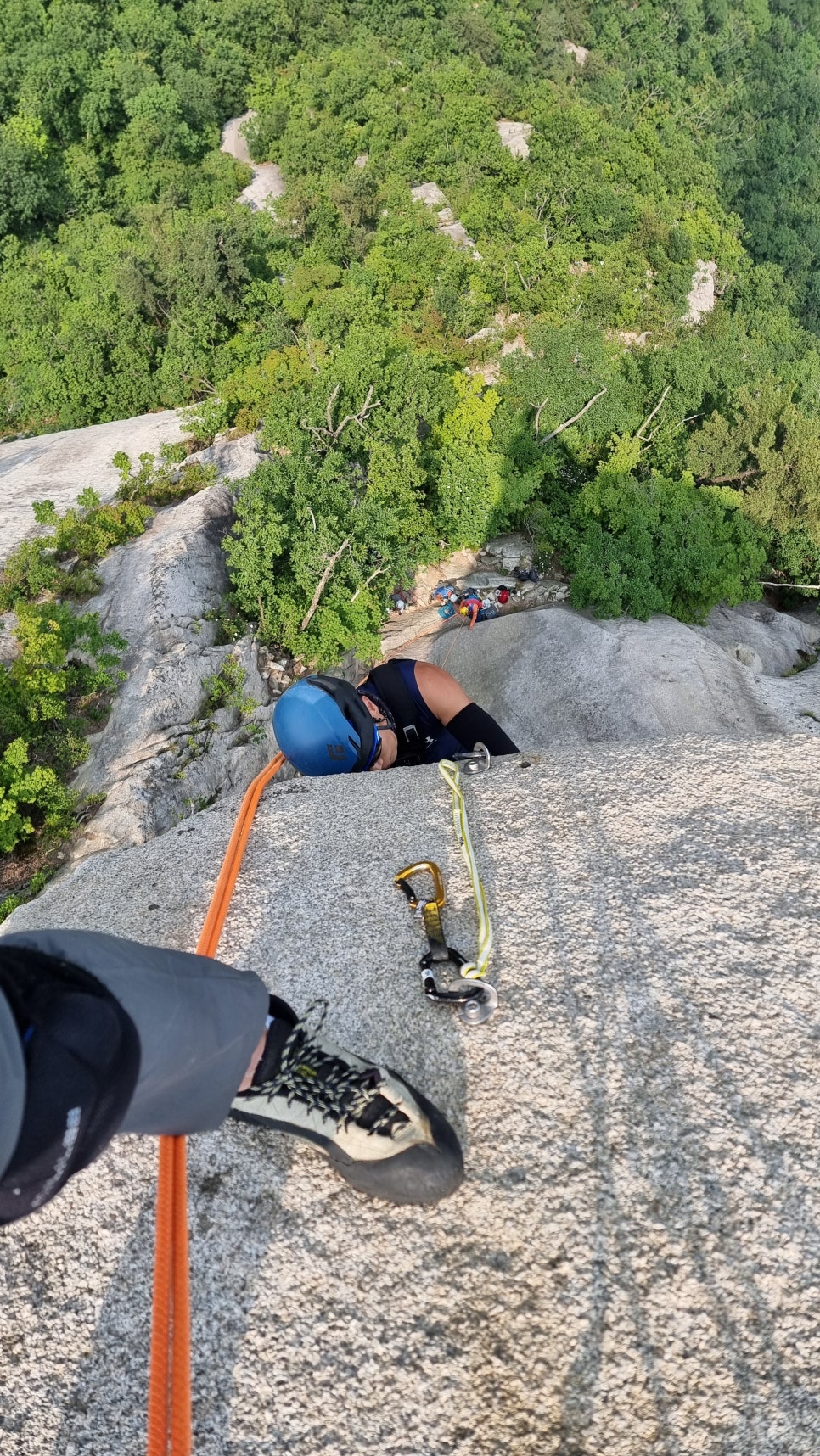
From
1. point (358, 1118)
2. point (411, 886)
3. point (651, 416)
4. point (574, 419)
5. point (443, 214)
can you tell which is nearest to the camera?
point (358, 1118)

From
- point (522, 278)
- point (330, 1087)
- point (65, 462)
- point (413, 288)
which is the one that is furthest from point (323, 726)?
point (522, 278)

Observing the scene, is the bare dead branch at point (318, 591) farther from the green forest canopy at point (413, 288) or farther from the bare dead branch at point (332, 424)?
the bare dead branch at point (332, 424)

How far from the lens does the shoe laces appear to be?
246 cm

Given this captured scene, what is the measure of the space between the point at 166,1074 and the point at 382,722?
381cm

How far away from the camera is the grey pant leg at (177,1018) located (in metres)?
1.91

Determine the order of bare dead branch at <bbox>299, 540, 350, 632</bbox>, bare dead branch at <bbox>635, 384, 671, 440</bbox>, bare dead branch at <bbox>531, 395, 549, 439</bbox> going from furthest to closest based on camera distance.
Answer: bare dead branch at <bbox>635, 384, 671, 440</bbox> → bare dead branch at <bbox>531, 395, 549, 439</bbox> → bare dead branch at <bbox>299, 540, 350, 632</bbox>

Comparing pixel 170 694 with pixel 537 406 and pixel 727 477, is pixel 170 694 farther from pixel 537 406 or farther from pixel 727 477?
pixel 727 477

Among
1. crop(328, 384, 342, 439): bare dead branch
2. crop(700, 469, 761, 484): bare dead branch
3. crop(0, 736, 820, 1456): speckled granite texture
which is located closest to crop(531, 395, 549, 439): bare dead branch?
crop(700, 469, 761, 484): bare dead branch

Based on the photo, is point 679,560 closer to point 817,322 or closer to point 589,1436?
point 589,1436

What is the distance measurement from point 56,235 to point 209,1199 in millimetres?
36302

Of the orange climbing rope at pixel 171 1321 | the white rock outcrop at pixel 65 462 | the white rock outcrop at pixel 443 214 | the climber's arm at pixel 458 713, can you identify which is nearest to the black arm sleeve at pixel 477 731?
the climber's arm at pixel 458 713

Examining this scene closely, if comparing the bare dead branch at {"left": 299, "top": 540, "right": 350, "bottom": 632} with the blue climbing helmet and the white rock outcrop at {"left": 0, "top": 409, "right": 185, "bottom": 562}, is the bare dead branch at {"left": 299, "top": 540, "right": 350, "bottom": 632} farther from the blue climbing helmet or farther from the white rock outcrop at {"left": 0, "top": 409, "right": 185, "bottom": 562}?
the blue climbing helmet

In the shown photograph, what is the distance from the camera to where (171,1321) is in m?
2.19

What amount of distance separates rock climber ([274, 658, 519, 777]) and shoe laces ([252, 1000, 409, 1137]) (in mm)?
2742
